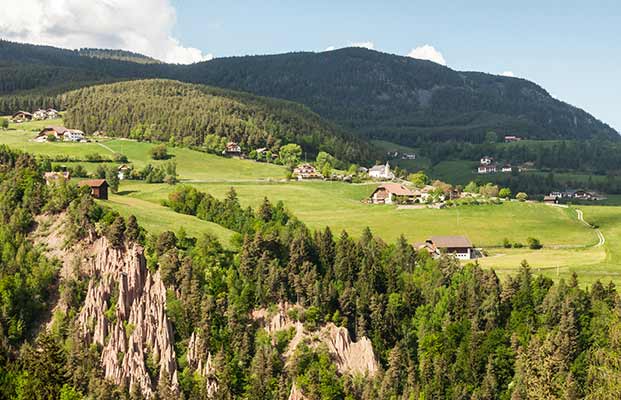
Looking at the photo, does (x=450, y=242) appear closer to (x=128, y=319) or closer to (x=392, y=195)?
(x=392, y=195)

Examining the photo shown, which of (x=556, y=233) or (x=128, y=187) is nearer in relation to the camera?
(x=556, y=233)

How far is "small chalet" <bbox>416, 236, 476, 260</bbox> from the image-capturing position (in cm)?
11788

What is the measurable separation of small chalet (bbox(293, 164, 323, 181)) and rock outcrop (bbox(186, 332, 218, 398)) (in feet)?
360

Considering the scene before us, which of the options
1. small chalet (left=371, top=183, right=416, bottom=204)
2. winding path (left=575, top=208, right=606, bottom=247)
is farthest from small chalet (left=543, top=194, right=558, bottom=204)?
small chalet (left=371, top=183, right=416, bottom=204)

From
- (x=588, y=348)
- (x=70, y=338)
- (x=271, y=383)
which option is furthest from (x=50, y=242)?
(x=588, y=348)

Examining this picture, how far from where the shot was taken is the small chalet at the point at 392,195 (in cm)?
15875

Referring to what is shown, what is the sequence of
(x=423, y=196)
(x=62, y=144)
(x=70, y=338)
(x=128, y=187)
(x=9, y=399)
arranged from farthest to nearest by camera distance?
1. (x=62, y=144)
2. (x=423, y=196)
3. (x=128, y=187)
4. (x=70, y=338)
5. (x=9, y=399)

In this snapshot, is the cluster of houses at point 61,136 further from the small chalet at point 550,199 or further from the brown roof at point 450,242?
the small chalet at point 550,199

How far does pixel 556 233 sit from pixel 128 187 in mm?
92216

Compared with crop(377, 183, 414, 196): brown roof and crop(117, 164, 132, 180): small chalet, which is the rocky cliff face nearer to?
crop(377, 183, 414, 196): brown roof

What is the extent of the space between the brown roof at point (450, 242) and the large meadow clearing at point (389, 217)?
476 centimetres

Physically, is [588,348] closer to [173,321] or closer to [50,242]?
[173,321]

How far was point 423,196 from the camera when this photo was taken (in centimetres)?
16062

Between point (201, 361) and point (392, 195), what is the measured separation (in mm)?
91117
